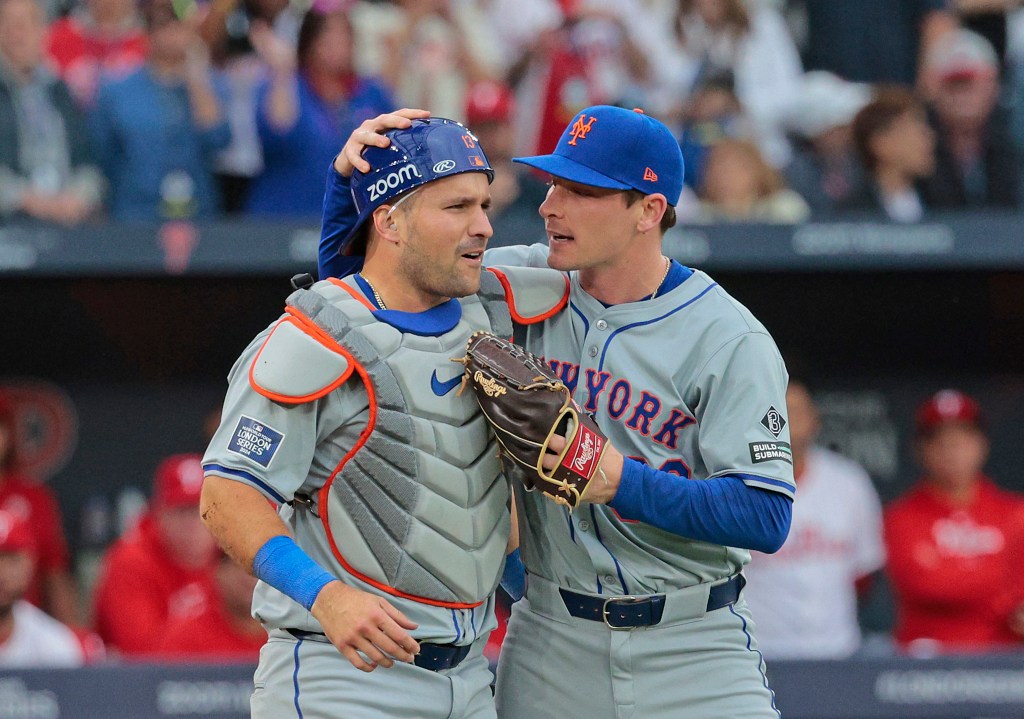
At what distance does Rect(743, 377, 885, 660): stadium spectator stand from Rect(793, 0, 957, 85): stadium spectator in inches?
80.9

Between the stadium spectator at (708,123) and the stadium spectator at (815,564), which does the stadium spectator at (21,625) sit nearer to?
the stadium spectator at (815,564)

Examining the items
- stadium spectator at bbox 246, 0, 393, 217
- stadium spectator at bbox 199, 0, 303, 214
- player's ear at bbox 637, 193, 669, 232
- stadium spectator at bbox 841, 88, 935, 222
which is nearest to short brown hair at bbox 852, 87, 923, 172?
stadium spectator at bbox 841, 88, 935, 222

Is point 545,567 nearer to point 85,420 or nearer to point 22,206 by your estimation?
point 22,206

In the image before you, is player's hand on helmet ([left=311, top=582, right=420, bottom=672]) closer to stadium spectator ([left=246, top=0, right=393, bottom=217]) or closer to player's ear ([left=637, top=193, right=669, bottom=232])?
player's ear ([left=637, top=193, right=669, bottom=232])

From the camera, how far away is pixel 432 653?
2.72m

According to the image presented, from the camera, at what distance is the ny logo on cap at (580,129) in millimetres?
2982

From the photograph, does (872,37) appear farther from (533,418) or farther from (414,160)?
(533,418)

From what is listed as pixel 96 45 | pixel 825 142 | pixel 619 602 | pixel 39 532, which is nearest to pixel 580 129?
pixel 619 602

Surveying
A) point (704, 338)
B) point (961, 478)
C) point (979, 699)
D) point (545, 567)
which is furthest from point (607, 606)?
point (961, 478)

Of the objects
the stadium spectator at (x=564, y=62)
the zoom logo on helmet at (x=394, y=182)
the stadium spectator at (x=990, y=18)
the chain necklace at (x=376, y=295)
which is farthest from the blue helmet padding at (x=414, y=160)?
the stadium spectator at (x=990, y=18)

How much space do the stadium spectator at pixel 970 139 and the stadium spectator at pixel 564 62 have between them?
1.22 metres

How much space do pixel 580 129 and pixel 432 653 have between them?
1063mm

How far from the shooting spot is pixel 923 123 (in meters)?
5.96

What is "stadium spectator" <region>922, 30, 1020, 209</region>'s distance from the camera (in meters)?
5.98
